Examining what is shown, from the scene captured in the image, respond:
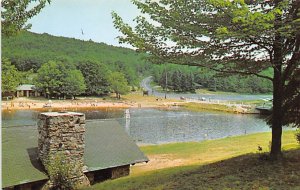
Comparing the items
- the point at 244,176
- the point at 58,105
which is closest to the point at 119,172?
the point at 244,176

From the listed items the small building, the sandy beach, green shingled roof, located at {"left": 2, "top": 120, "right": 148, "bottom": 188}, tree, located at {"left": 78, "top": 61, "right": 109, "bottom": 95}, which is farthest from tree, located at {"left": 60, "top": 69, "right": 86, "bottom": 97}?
green shingled roof, located at {"left": 2, "top": 120, "right": 148, "bottom": 188}

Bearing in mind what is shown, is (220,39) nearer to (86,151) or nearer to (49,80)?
(86,151)

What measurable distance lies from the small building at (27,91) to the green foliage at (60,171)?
81.7 m

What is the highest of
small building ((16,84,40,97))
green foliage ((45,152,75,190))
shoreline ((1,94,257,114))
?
small building ((16,84,40,97))

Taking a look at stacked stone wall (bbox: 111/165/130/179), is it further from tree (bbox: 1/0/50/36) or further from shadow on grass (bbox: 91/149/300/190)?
tree (bbox: 1/0/50/36)

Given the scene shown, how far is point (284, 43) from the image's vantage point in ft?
33.2

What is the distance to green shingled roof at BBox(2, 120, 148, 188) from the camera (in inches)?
535

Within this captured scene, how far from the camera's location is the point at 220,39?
9.66m

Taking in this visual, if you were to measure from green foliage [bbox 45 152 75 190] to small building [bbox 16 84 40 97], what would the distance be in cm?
8169

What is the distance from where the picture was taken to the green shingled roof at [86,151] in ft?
44.6

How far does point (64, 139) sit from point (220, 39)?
7386mm

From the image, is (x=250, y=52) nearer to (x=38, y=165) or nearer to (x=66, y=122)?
(x=66, y=122)

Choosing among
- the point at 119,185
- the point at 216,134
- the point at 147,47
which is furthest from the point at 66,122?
the point at 216,134

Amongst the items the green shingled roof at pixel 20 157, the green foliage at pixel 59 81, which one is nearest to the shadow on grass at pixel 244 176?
the green shingled roof at pixel 20 157
